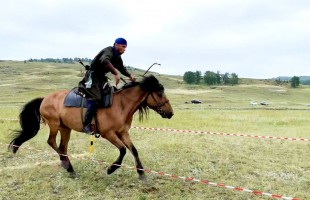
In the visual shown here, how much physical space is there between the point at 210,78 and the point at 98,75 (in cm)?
14492

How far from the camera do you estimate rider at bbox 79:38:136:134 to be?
907cm

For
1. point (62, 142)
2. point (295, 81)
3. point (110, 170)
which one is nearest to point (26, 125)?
point (62, 142)

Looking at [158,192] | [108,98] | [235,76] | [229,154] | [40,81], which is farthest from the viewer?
[235,76]

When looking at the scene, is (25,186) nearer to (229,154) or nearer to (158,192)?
(158,192)

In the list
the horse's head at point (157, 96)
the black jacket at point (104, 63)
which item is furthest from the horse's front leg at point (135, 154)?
the black jacket at point (104, 63)

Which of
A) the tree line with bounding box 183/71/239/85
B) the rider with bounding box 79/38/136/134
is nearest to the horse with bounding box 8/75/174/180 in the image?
the rider with bounding box 79/38/136/134

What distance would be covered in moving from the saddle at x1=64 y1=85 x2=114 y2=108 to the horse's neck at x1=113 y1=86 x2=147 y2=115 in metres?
0.23

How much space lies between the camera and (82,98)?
9.55m

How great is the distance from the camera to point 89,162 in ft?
35.9

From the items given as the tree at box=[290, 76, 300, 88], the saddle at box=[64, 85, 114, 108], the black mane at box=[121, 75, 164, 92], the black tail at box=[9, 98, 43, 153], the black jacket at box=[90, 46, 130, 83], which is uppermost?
the black jacket at box=[90, 46, 130, 83]

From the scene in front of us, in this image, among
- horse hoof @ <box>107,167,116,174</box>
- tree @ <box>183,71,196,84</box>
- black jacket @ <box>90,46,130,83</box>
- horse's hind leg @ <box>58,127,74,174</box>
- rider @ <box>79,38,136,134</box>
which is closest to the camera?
black jacket @ <box>90,46,130,83</box>

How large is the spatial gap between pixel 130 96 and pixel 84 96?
1.21 m

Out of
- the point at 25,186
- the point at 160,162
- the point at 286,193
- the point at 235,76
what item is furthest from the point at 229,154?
the point at 235,76

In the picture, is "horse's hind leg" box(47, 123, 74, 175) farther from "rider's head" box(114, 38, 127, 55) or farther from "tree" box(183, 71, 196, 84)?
"tree" box(183, 71, 196, 84)
